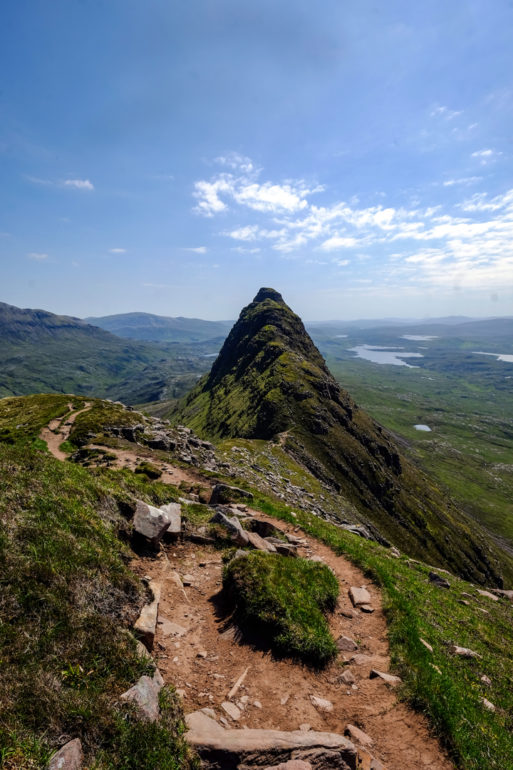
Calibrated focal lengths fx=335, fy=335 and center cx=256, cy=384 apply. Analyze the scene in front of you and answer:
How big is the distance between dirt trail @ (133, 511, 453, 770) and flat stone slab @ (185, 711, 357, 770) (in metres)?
0.62

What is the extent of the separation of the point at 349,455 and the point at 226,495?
3969 inches

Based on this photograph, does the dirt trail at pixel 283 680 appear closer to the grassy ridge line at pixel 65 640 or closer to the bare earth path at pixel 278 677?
the bare earth path at pixel 278 677

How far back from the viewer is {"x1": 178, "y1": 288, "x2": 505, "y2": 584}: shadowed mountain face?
107m

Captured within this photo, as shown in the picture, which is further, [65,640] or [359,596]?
[359,596]

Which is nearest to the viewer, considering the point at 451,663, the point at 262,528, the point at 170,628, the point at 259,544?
the point at 170,628

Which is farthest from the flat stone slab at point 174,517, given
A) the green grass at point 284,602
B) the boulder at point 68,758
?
the boulder at point 68,758

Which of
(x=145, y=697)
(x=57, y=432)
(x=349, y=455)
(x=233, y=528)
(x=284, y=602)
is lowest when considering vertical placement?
(x=349, y=455)

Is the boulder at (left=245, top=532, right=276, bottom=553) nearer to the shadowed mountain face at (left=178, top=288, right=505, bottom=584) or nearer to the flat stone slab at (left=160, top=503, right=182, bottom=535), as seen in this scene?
the flat stone slab at (left=160, top=503, right=182, bottom=535)

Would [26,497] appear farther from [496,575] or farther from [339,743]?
[496,575]

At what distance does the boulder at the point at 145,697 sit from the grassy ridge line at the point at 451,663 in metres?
7.18

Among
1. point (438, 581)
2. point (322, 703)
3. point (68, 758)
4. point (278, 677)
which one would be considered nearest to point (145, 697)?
point (68, 758)

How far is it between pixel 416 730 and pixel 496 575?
507 ft

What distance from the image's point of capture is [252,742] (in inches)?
303

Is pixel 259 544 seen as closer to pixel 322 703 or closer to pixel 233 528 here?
pixel 233 528
